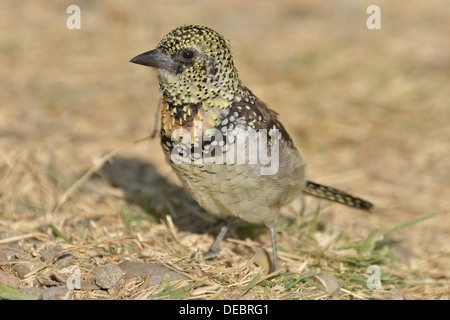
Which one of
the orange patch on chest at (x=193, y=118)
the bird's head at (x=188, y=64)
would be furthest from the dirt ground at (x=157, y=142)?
the bird's head at (x=188, y=64)

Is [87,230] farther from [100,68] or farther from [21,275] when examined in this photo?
[100,68]

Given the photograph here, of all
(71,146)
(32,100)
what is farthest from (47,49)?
(71,146)

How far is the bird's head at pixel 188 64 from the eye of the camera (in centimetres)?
350

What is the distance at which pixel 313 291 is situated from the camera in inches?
142

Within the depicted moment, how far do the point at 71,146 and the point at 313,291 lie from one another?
3018mm

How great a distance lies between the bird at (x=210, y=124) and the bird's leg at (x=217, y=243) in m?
0.42

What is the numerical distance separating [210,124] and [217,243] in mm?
1005

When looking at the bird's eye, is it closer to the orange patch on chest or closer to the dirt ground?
the orange patch on chest

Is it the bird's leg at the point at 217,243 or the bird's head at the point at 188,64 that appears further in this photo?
the bird's leg at the point at 217,243

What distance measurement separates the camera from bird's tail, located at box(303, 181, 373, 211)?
4375 millimetres

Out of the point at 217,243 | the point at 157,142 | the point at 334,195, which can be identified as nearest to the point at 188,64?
the point at 217,243
